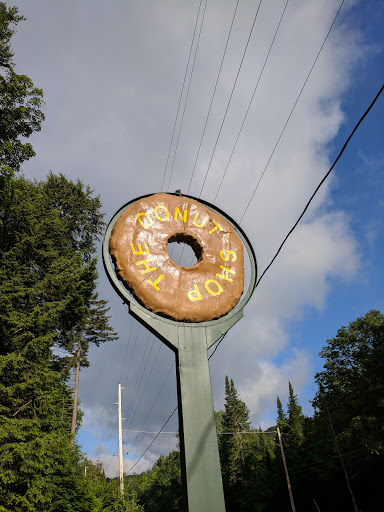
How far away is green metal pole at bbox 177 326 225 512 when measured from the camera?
2.85 m

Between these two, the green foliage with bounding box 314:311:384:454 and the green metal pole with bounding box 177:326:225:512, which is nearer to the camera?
the green metal pole with bounding box 177:326:225:512

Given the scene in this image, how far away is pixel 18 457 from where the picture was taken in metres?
12.4

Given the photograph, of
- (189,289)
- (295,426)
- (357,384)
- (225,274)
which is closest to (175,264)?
(189,289)

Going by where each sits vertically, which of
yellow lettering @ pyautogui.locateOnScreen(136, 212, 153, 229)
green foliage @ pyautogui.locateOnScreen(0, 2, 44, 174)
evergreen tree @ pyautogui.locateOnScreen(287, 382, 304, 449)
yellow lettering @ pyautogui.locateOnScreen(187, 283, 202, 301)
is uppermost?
green foliage @ pyautogui.locateOnScreen(0, 2, 44, 174)

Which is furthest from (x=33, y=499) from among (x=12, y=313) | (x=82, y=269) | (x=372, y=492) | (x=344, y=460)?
(x=372, y=492)

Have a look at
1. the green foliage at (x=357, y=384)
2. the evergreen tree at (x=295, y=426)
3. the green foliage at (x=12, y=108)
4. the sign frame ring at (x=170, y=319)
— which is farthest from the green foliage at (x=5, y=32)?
the evergreen tree at (x=295, y=426)

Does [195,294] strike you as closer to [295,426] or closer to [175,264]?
[175,264]

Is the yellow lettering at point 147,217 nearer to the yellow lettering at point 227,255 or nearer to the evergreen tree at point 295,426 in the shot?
the yellow lettering at point 227,255

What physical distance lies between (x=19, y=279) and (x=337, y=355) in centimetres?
2374

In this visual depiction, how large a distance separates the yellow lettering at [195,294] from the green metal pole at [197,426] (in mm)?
344

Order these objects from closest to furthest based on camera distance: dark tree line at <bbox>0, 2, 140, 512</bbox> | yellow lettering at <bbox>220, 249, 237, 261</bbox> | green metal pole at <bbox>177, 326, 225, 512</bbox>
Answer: green metal pole at <bbox>177, 326, 225, 512</bbox>
yellow lettering at <bbox>220, 249, 237, 261</bbox>
dark tree line at <bbox>0, 2, 140, 512</bbox>

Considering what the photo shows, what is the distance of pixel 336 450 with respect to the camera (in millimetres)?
23562

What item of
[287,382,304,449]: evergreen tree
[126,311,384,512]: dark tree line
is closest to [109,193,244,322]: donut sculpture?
[126,311,384,512]: dark tree line

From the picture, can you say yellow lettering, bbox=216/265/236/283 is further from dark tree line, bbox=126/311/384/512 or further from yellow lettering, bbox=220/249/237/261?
dark tree line, bbox=126/311/384/512
